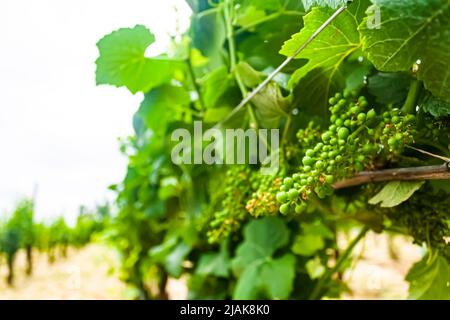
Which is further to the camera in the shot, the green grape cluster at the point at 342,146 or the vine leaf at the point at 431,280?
the vine leaf at the point at 431,280

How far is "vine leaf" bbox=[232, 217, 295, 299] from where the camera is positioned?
2.26 feet

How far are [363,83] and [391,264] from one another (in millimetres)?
2174

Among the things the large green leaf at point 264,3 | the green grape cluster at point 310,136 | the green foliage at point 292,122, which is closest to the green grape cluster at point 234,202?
the green foliage at point 292,122

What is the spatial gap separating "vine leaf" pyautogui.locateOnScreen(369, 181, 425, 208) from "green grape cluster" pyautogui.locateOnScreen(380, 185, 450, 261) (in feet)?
0.11

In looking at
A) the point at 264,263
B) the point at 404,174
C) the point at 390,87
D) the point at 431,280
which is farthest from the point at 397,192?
the point at 264,263

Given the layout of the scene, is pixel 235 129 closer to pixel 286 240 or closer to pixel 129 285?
pixel 286 240

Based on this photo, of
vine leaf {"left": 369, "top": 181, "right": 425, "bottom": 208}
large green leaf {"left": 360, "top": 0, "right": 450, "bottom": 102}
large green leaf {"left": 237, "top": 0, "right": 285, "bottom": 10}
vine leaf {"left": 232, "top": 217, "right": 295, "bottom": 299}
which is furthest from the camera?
vine leaf {"left": 232, "top": 217, "right": 295, "bottom": 299}

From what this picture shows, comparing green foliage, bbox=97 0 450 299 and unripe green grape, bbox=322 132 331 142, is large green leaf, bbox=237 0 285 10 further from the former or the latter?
unripe green grape, bbox=322 132 331 142

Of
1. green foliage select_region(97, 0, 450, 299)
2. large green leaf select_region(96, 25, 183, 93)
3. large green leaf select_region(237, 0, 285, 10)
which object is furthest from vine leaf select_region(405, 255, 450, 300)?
large green leaf select_region(96, 25, 183, 93)

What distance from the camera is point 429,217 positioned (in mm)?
393

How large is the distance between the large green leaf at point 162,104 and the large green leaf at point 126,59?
0.35 ft

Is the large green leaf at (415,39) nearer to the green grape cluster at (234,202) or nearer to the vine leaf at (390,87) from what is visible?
the vine leaf at (390,87)

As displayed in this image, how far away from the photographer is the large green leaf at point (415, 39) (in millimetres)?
246

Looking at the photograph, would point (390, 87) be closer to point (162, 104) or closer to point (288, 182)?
point (288, 182)
